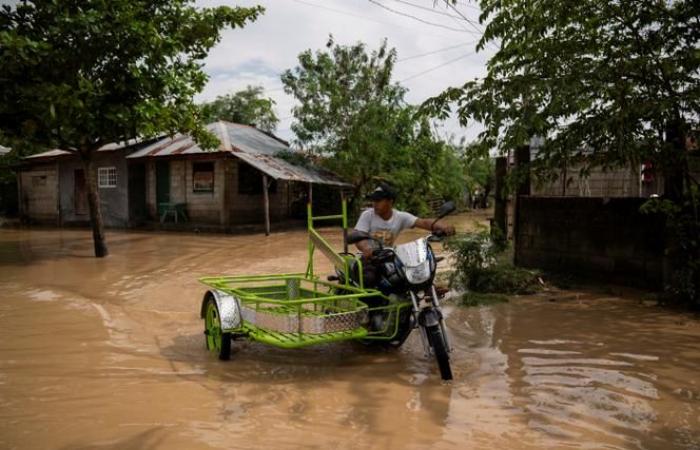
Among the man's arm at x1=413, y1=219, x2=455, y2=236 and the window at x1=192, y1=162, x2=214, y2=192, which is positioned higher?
the window at x1=192, y1=162, x2=214, y2=192

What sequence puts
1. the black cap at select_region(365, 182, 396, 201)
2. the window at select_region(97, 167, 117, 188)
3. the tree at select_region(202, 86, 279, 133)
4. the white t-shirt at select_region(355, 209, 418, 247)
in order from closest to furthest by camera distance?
the black cap at select_region(365, 182, 396, 201)
the white t-shirt at select_region(355, 209, 418, 247)
the window at select_region(97, 167, 117, 188)
the tree at select_region(202, 86, 279, 133)

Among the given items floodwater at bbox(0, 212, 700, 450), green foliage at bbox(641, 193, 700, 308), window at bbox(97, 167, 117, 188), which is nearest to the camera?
floodwater at bbox(0, 212, 700, 450)

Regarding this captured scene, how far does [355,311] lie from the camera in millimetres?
5020

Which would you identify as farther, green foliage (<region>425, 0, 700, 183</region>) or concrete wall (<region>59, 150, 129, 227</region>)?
concrete wall (<region>59, 150, 129, 227</region>)

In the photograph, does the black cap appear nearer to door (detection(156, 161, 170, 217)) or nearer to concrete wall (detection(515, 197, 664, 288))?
concrete wall (detection(515, 197, 664, 288))

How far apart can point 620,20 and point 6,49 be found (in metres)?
10.5

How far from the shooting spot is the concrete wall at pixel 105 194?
22.4m

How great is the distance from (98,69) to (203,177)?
852 centimetres

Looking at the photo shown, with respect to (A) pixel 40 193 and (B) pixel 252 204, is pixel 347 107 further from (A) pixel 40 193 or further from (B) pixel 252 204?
(A) pixel 40 193

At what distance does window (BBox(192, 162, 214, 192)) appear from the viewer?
20.6 metres

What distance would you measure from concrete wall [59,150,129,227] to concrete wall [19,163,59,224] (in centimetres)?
52

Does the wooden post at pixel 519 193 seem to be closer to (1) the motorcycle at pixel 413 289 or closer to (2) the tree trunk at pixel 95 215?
(1) the motorcycle at pixel 413 289

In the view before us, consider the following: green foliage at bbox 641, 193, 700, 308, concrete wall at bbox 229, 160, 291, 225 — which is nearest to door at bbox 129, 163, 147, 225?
concrete wall at bbox 229, 160, 291, 225

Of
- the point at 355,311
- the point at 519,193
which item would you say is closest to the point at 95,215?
the point at 519,193
